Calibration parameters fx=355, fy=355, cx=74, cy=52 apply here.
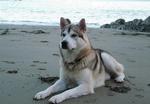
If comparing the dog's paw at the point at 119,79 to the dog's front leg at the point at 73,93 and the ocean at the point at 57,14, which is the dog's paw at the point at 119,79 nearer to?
the dog's front leg at the point at 73,93

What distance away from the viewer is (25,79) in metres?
6.29

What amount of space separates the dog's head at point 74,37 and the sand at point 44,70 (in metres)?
0.80

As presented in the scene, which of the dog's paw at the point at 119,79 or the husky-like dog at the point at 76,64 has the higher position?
the husky-like dog at the point at 76,64

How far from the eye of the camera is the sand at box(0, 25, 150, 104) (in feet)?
17.6

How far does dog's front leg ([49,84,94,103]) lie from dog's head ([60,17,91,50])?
0.62m

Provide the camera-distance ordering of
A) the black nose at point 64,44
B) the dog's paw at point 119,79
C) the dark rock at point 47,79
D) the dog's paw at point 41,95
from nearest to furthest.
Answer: the dog's paw at point 41,95, the black nose at point 64,44, the dark rock at point 47,79, the dog's paw at point 119,79

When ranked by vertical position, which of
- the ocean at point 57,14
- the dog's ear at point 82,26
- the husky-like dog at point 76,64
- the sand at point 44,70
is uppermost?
the dog's ear at point 82,26

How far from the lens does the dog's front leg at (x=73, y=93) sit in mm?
5069

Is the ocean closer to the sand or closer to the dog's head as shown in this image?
the sand

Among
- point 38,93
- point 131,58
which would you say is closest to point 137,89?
point 38,93

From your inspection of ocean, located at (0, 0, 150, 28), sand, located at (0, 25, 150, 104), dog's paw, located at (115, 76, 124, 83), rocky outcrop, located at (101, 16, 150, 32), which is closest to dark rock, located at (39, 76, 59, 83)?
sand, located at (0, 25, 150, 104)

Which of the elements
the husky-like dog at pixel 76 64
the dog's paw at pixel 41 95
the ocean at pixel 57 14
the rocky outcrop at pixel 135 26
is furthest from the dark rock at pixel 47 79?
the ocean at pixel 57 14

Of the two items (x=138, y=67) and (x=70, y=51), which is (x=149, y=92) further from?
(x=138, y=67)

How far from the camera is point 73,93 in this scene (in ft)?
17.4
